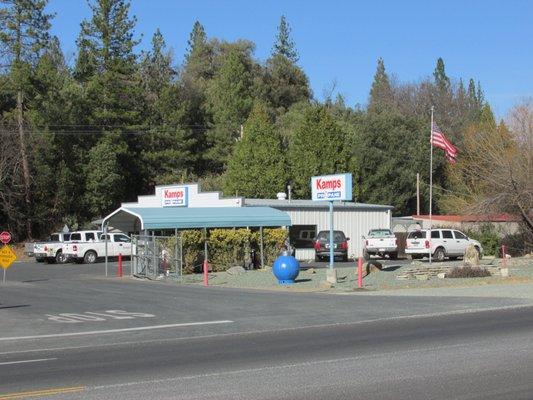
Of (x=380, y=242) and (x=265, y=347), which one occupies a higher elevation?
(x=380, y=242)

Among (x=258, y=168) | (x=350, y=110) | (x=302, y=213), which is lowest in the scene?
(x=302, y=213)

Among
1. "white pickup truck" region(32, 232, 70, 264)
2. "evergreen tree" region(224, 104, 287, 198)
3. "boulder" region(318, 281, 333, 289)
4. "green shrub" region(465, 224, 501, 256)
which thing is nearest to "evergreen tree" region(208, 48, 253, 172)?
"evergreen tree" region(224, 104, 287, 198)

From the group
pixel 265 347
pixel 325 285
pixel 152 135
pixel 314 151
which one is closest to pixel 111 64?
pixel 152 135

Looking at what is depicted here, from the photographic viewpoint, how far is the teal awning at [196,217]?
33906mm

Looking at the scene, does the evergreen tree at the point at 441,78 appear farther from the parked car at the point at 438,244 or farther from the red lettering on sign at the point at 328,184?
the red lettering on sign at the point at 328,184

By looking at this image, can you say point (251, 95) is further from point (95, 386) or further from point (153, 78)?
point (95, 386)

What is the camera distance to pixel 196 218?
115 ft

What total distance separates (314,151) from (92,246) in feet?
76.3

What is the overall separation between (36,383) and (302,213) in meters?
35.0

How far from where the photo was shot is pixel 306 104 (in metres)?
78.1

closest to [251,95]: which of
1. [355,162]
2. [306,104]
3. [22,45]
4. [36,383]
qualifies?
[306,104]

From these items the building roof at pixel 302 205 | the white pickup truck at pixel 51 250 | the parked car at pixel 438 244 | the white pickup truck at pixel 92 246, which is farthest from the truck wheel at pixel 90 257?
the parked car at pixel 438 244

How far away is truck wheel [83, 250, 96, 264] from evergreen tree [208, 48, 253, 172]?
25.3 metres

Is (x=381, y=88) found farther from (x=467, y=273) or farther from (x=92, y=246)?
(x=467, y=273)
